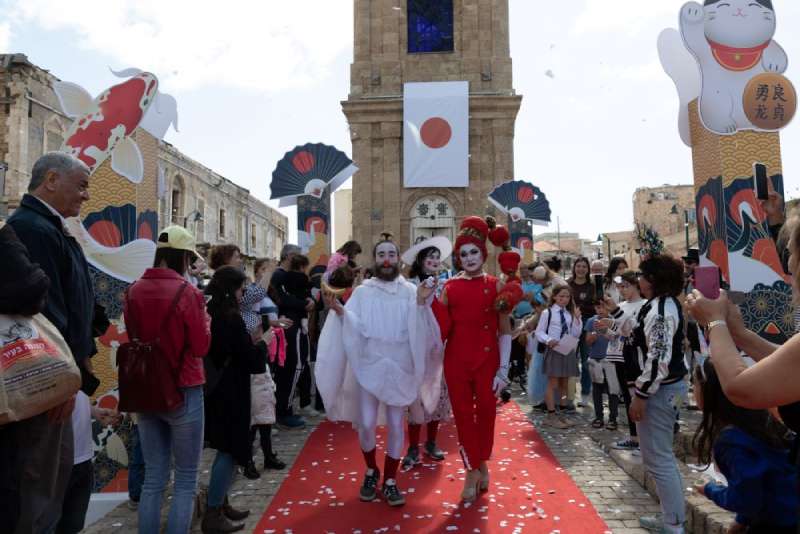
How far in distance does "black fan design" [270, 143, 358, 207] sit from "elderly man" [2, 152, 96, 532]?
10.1 meters

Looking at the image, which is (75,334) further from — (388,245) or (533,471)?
(533,471)

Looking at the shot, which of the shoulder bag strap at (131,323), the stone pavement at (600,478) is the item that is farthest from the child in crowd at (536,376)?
the shoulder bag strap at (131,323)

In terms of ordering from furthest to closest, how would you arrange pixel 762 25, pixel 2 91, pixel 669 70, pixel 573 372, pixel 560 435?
pixel 2 91 < pixel 573 372 < pixel 560 435 < pixel 669 70 < pixel 762 25

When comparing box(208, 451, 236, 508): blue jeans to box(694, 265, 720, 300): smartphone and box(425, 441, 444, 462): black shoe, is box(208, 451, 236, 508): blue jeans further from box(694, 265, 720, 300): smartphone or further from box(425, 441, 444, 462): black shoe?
box(694, 265, 720, 300): smartphone

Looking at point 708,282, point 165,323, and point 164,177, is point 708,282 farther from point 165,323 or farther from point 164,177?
point 164,177

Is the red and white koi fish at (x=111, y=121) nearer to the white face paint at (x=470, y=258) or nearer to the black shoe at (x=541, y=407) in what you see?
the white face paint at (x=470, y=258)

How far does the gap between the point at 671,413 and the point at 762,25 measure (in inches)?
160

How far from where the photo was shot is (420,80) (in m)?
22.2

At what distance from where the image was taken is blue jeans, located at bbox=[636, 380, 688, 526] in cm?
337

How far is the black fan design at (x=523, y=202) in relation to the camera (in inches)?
673

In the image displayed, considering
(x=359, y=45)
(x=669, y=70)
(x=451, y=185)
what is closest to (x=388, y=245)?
(x=669, y=70)

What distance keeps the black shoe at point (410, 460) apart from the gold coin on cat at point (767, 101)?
4420 mm

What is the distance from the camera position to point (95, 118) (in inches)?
187

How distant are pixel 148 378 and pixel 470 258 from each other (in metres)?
2.64
